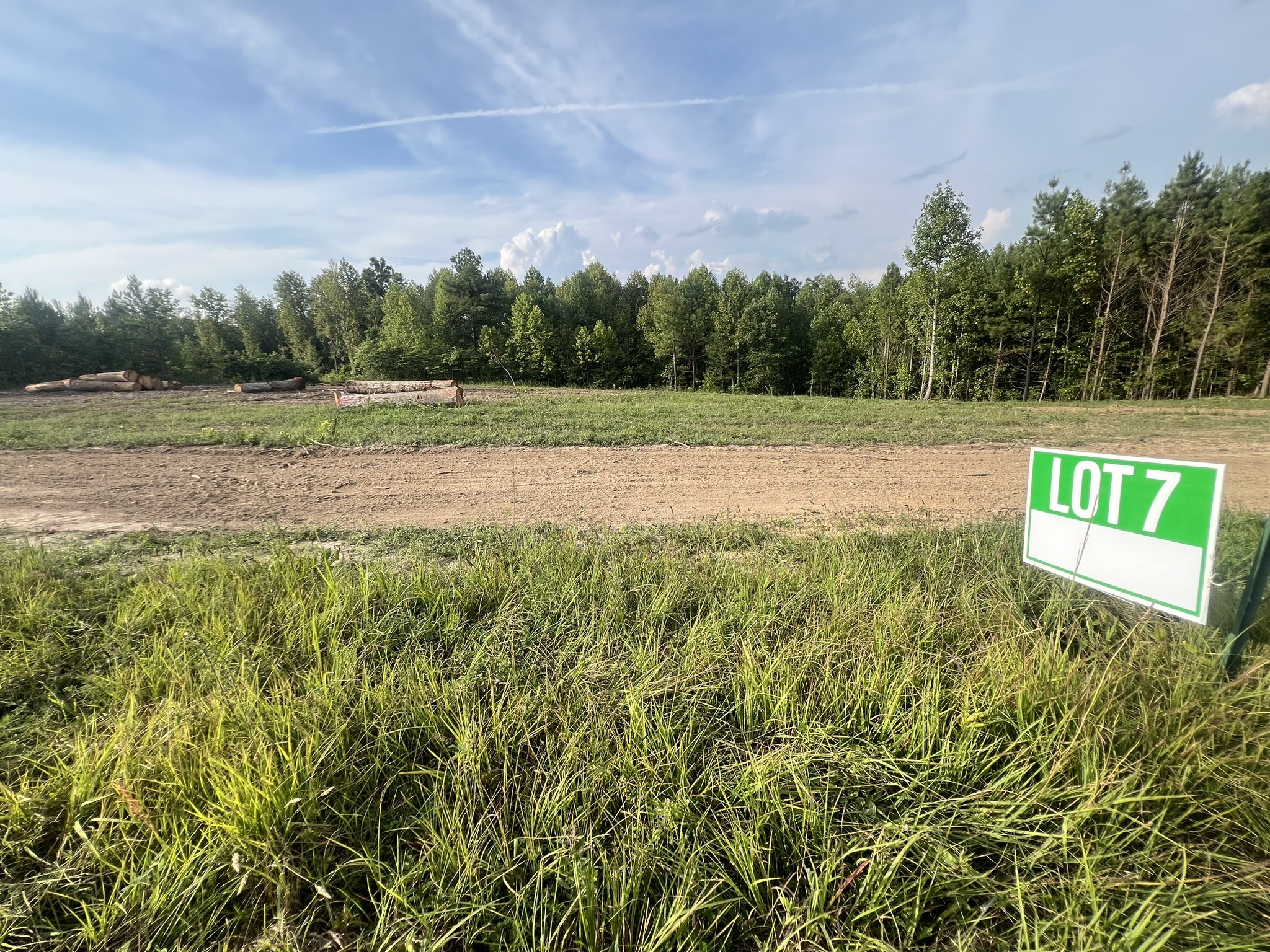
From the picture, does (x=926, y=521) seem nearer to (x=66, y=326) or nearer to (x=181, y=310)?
(x=66, y=326)

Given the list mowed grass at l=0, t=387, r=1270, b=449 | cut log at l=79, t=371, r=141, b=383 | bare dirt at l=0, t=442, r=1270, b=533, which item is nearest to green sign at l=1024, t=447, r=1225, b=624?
bare dirt at l=0, t=442, r=1270, b=533

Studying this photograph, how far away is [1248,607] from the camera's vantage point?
2.38 meters

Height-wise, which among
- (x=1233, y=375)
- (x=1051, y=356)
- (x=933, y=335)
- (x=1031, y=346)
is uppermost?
(x=933, y=335)

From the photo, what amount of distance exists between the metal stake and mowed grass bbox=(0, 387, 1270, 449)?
808 cm

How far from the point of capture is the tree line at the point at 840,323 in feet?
87.0

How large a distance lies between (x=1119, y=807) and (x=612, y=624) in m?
2.29

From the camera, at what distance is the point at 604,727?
2215mm

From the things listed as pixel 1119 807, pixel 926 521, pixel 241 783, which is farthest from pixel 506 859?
pixel 926 521

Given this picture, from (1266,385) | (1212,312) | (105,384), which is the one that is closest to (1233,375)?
(1266,385)

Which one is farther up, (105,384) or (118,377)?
(118,377)

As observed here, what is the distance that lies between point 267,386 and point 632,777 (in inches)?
1274

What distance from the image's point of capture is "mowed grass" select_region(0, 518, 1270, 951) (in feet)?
5.07

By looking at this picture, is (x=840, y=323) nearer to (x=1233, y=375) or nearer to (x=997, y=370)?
(x=997, y=370)

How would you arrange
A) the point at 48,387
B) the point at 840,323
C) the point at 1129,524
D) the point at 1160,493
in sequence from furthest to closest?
1. the point at 840,323
2. the point at 48,387
3. the point at 1129,524
4. the point at 1160,493
